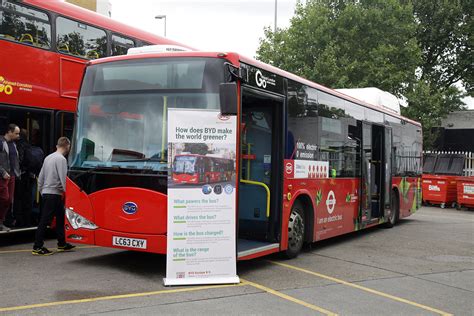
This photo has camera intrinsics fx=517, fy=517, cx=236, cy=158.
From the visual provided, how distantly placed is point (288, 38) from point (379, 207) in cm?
1655

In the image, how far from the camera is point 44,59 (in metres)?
9.15

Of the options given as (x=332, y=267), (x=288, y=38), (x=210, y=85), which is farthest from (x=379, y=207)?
(x=288, y=38)

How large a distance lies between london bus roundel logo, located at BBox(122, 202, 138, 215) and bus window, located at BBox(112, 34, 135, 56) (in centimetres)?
487

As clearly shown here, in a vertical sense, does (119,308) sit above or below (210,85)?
below

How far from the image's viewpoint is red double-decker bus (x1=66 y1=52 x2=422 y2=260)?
6.68 metres

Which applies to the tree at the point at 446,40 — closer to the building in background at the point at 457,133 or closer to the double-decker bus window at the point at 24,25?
the building in background at the point at 457,133

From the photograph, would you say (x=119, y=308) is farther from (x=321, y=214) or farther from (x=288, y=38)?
(x=288, y=38)

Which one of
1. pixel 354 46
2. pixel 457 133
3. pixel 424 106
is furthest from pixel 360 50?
pixel 457 133

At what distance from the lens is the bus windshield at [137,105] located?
6.68 m

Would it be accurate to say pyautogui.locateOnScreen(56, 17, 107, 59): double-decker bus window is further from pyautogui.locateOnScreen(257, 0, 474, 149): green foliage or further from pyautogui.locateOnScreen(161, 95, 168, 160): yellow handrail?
pyautogui.locateOnScreen(257, 0, 474, 149): green foliage

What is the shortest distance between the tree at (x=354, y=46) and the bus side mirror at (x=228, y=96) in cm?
1956

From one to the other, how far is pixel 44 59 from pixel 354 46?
20.4 m

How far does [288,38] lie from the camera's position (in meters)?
27.8

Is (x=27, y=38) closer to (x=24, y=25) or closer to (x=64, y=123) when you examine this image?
(x=24, y=25)
